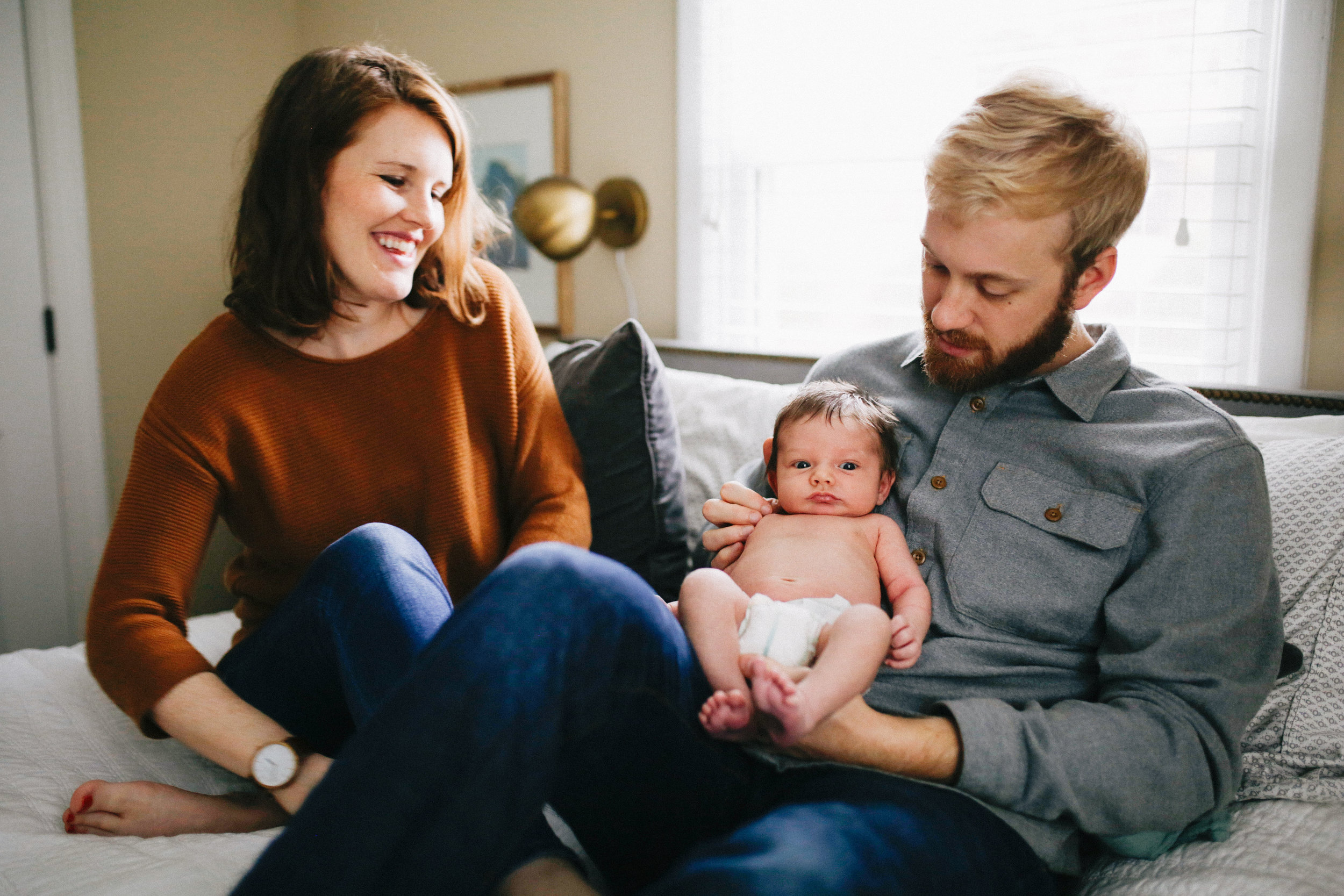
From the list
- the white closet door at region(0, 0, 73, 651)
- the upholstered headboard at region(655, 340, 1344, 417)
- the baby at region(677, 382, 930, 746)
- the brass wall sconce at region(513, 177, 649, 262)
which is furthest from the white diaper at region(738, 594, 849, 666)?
the white closet door at region(0, 0, 73, 651)

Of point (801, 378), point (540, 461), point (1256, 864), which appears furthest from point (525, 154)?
point (1256, 864)

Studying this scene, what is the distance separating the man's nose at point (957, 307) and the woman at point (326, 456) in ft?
2.25

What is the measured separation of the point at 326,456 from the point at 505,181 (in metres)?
1.72

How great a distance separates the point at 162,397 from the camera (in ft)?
4.20

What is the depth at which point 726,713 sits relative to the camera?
0.86 meters

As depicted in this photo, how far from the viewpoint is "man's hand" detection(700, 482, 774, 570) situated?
4.09ft

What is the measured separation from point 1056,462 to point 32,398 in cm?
283

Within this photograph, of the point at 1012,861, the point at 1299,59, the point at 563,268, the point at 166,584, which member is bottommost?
the point at 1012,861

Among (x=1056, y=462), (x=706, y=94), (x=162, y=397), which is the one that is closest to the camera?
(x=1056, y=462)

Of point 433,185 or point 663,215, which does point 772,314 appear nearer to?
point 663,215

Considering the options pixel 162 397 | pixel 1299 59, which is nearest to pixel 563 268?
pixel 162 397

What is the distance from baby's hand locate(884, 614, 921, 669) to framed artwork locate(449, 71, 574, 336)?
194 centimetres

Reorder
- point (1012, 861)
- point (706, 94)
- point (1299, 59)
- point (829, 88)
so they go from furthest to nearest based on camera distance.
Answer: point (706, 94)
point (829, 88)
point (1299, 59)
point (1012, 861)

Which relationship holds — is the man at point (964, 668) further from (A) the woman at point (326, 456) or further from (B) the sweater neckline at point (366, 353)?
(B) the sweater neckline at point (366, 353)
